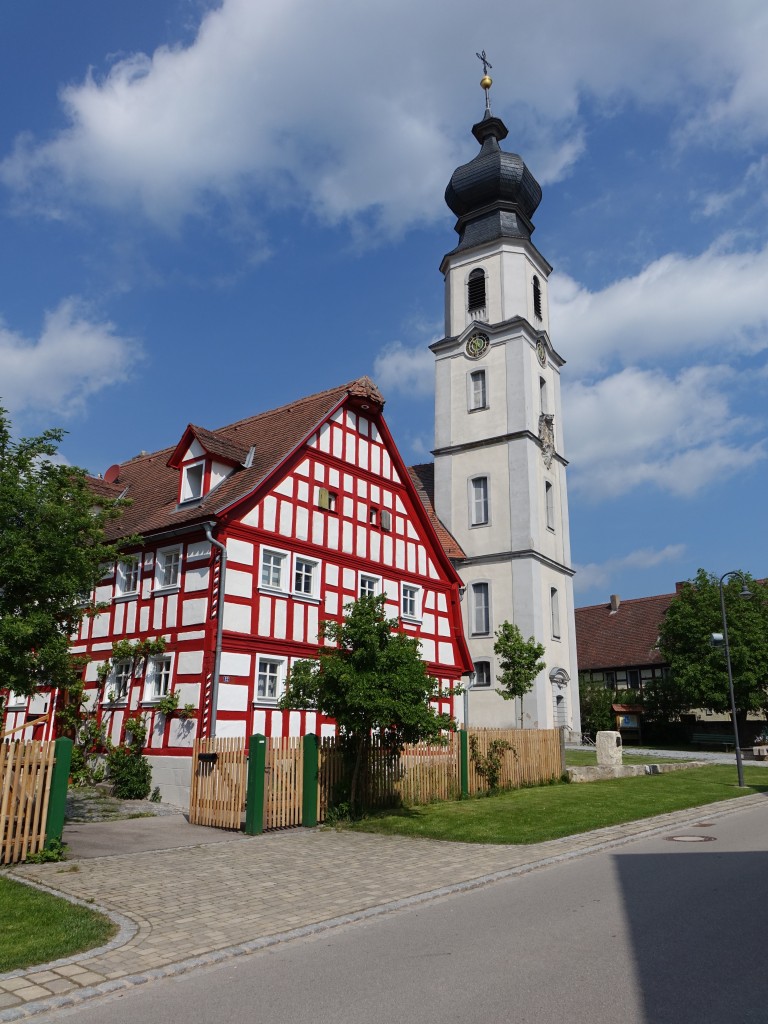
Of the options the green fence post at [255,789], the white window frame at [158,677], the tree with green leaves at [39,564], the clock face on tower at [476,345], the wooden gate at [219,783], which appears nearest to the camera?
the tree with green leaves at [39,564]

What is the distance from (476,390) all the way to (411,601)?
17602 millimetres

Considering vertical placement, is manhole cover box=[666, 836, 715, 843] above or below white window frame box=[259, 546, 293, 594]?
below

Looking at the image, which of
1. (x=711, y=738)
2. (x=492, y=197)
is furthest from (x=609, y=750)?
(x=492, y=197)

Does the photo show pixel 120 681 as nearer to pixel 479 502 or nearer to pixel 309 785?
pixel 309 785

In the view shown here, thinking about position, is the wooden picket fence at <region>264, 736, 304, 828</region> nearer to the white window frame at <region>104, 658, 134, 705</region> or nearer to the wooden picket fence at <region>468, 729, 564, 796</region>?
the wooden picket fence at <region>468, 729, 564, 796</region>

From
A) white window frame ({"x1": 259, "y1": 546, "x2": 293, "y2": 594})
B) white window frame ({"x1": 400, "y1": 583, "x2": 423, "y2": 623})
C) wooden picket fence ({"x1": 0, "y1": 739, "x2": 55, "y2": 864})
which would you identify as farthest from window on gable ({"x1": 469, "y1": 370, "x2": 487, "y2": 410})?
wooden picket fence ({"x1": 0, "y1": 739, "x2": 55, "y2": 864})

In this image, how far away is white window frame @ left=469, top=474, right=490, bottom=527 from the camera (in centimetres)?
4103

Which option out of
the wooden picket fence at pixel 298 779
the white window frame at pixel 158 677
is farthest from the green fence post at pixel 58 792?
the white window frame at pixel 158 677

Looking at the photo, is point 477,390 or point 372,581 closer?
point 372,581

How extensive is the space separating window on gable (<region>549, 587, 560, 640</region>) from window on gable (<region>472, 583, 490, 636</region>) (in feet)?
10.9

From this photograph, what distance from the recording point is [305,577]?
24.3 meters

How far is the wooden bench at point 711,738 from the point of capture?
45594mm

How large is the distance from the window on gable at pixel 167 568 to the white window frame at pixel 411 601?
27.6ft

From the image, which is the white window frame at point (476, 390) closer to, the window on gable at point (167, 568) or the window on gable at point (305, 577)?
the window on gable at point (305, 577)
